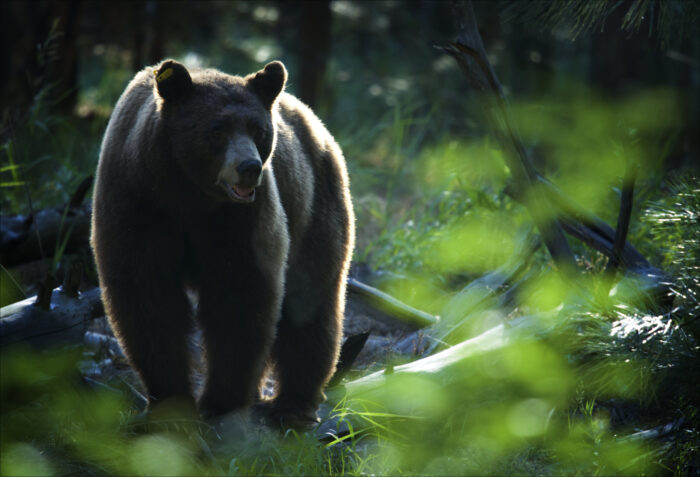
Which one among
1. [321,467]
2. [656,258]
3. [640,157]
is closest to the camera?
[321,467]

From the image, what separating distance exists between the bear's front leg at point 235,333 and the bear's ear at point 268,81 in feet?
2.56

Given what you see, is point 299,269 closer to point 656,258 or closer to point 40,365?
point 40,365

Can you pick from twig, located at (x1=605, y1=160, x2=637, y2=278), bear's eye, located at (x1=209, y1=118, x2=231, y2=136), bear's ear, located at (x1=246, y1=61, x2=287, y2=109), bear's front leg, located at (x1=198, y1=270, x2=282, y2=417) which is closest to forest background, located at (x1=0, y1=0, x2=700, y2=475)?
twig, located at (x1=605, y1=160, x2=637, y2=278)

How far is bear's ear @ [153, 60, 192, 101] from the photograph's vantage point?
9.86 feet

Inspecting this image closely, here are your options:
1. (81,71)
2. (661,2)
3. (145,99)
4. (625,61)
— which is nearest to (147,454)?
(145,99)

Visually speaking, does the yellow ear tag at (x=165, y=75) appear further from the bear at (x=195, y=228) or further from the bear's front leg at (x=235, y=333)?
the bear's front leg at (x=235, y=333)

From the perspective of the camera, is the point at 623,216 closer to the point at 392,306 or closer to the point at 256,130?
the point at 392,306

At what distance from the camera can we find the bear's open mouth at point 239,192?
116 inches

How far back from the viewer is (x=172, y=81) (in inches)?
119

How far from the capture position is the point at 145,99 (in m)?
3.38

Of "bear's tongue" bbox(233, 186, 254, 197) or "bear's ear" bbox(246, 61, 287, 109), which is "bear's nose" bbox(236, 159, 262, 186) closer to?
"bear's tongue" bbox(233, 186, 254, 197)

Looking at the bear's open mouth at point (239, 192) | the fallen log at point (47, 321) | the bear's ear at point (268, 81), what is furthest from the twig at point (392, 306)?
the fallen log at point (47, 321)

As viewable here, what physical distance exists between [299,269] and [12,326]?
1.41m

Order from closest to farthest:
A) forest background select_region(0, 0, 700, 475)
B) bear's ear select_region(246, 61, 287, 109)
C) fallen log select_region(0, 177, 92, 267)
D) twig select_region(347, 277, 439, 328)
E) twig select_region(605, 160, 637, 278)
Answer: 1. forest background select_region(0, 0, 700, 475)
2. bear's ear select_region(246, 61, 287, 109)
3. twig select_region(605, 160, 637, 278)
4. fallen log select_region(0, 177, 92, 267)
5. twig select_region(347, 277, 439, 328)
